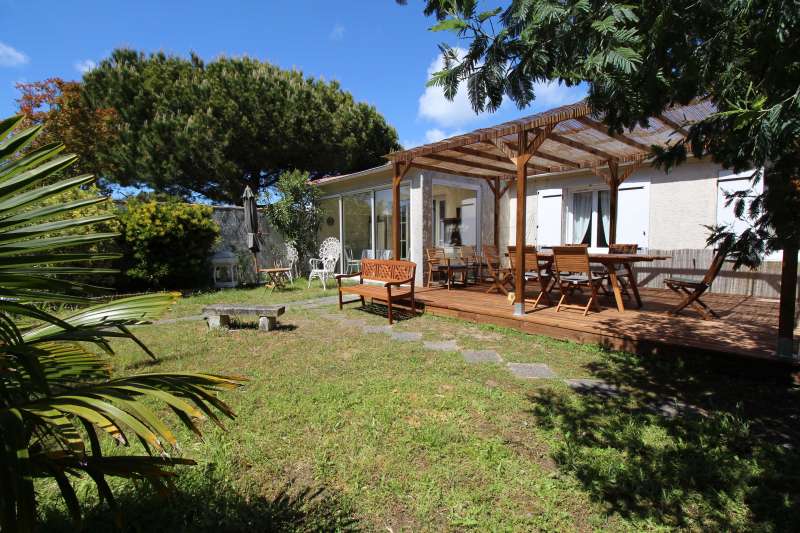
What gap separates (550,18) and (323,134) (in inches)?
580

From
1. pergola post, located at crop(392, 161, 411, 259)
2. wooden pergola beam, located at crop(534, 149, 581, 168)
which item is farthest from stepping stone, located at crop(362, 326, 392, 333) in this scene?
wooden pergola beam, located at crop(534, 149, 581, 168)

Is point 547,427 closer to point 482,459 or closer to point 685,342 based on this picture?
point 482,459

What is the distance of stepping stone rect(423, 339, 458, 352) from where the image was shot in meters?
4.54

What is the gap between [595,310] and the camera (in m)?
5.62

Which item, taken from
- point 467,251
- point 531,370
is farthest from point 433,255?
point 531,370

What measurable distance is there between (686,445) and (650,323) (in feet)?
9.03

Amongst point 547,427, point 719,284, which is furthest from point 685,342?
point 719,284

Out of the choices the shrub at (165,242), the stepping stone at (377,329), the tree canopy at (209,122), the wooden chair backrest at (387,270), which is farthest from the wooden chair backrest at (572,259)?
the tree canopy at (209,122)

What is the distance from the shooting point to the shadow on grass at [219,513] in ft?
5.95

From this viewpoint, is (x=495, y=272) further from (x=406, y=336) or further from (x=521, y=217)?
(x=406, y=336)

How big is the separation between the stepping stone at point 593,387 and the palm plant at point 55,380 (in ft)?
10.2

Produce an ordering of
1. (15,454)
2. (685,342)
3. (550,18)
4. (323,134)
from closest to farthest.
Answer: (15,454)
(550,18)
(685,342)
(323,134)

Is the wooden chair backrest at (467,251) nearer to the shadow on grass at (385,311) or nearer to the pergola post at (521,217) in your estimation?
Result: the shadow on grass at (385,311)

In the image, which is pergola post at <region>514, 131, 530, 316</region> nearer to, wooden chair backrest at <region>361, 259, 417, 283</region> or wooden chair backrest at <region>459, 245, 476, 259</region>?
wooden chair backrest at <region>361, 259, 417, 283</region>
